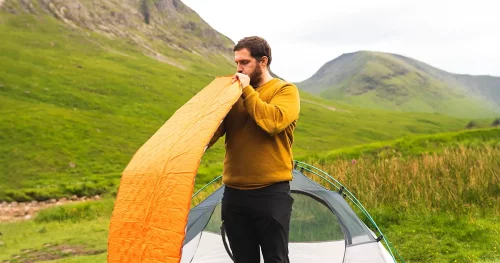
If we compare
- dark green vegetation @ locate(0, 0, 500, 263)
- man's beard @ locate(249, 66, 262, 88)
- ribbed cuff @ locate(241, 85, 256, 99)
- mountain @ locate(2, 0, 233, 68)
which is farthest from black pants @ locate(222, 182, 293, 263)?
mountain @ locate(2, 0, 233, 68)

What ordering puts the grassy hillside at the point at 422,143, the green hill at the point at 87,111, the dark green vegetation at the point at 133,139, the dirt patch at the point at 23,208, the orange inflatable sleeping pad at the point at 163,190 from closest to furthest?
the orange inflatable sleeping pad at the point at 163,190 < the dark green vegetation at the point at 133,139 < the dirt patch at the point at 23,208 < the grassy hillside at the point at 422,143 < the green hill at the point at 87,111

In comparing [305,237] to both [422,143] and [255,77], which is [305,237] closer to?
[255,77]

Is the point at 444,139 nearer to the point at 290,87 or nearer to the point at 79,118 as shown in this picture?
the point at 290,87

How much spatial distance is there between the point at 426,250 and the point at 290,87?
563 cm

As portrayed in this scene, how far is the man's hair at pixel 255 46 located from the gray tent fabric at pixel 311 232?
3528 mm

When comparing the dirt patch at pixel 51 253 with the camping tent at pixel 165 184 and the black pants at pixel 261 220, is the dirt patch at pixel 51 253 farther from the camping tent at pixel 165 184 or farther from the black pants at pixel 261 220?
the black pants at pixel 261 220

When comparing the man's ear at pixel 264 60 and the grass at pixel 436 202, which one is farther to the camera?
the grass at pixel 436 202

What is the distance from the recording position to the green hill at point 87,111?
1455 inches

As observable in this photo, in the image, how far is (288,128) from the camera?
3.65 m

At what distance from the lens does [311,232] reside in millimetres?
7375

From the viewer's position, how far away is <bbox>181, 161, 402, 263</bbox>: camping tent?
6531mm

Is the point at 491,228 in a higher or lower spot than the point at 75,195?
higher

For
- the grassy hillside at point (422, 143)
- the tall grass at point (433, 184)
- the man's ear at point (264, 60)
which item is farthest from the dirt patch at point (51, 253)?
the grassy hillside at point (422, 143)

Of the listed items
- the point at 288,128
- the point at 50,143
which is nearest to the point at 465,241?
the point at 288,128
